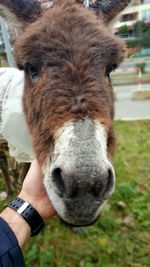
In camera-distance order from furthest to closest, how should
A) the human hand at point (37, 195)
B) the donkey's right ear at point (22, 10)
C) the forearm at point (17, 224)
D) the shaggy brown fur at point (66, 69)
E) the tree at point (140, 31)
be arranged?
the tree at point (140, 31)
the donkey's right ear at point (22, 10)
the human hand at point (37, 195)
the forearm at point (17, 224)
the shaggy brown fur at point (66, 69)

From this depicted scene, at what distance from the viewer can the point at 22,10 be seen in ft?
10.6

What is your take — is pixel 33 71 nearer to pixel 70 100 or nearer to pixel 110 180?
pixel 70 100

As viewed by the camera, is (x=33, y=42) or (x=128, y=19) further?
(x=128, y=19)

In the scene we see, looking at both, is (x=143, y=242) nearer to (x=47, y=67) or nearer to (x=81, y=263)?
(x=81, y=263)

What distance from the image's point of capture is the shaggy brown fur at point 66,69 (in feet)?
7.45

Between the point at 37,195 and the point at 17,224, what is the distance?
11.2 inches

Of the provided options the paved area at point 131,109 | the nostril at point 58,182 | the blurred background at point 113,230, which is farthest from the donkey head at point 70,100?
the paved area at point 131,109

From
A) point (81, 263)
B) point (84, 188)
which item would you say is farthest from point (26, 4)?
point (81, 263)

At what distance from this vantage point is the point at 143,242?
4027 millimetres

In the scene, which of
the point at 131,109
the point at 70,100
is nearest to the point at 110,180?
the point at 70,100

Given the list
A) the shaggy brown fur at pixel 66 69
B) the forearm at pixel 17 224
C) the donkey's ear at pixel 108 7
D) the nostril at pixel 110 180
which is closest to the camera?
the nostril at pixel 110 180

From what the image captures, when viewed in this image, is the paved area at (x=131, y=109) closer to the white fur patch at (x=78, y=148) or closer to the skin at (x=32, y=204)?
the skin at (x=32, y=204)

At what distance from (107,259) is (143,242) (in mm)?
510

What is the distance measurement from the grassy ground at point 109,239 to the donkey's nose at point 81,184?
74.8 inches
